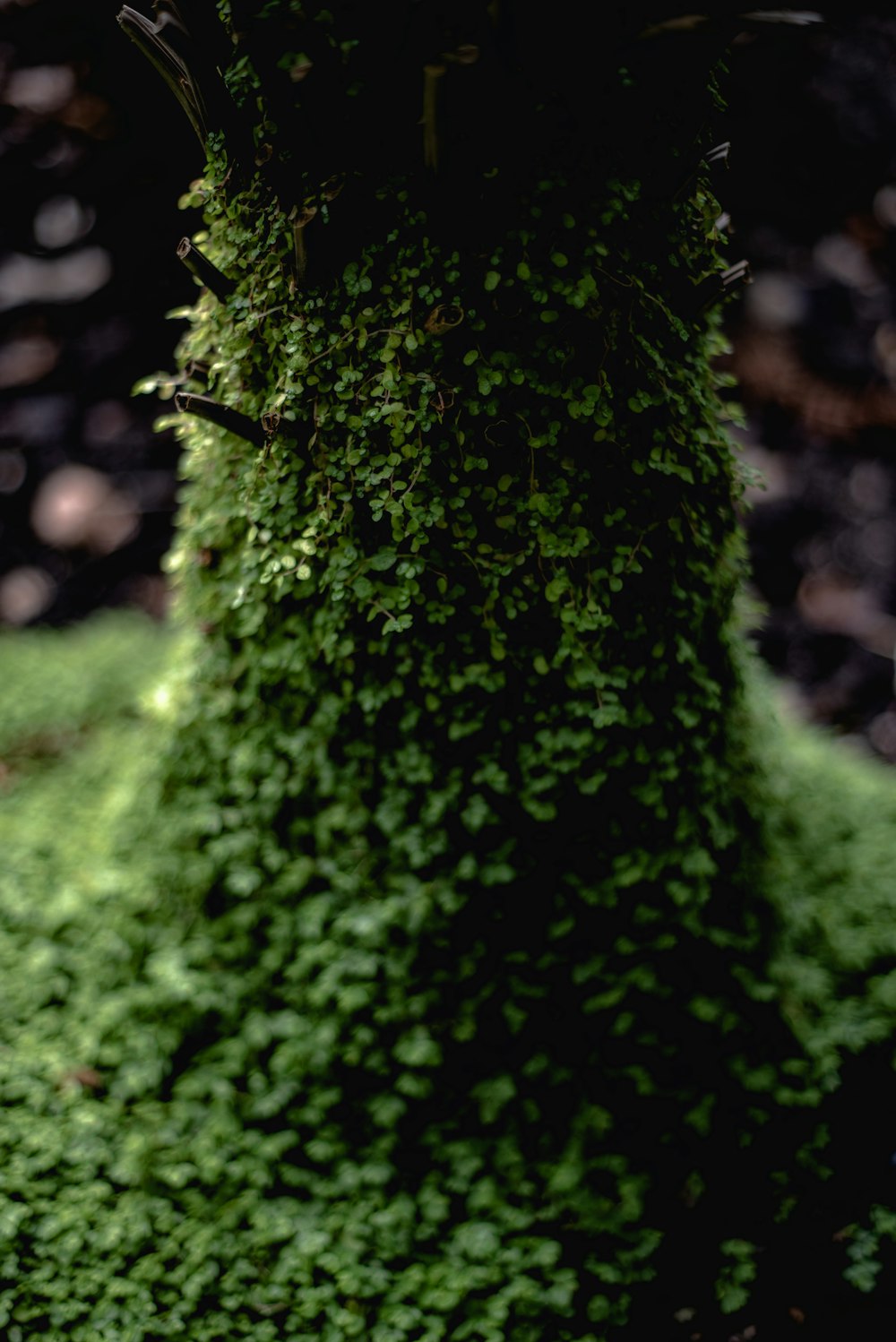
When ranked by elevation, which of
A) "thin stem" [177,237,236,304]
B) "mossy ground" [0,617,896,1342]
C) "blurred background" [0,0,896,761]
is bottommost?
"mossy ground" [0,617,896,1342]

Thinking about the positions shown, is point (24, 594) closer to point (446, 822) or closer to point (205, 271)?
point (205, 271)

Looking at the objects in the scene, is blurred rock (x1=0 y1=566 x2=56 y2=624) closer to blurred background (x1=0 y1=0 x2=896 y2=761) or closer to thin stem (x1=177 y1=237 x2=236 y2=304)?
blurred background (x1=0 y1=0 x2=896 y2=761)

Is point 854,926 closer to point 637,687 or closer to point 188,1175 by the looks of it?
point 637,687

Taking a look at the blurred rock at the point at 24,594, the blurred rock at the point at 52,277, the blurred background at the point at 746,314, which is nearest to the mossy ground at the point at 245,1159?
the blurred background at the point at 746,314

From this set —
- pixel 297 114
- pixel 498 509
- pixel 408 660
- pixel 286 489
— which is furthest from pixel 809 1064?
pixel 297 114

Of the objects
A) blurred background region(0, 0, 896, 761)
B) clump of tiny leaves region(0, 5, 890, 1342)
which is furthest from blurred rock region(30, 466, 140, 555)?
clump of tiny leaves region(0, 5, 890, 1342)
